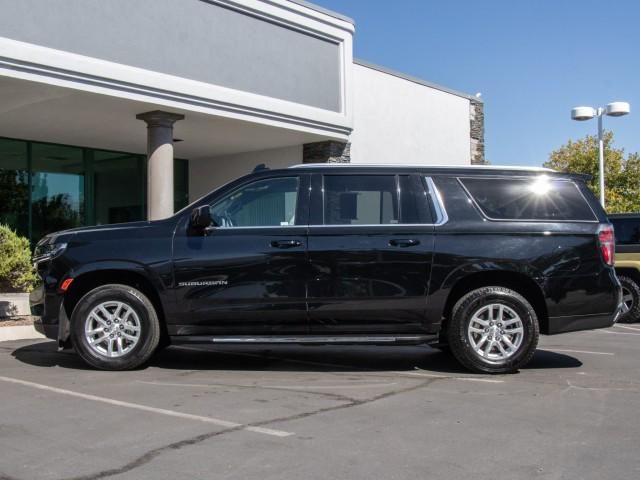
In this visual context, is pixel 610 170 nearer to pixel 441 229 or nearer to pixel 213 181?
pixel 213 181

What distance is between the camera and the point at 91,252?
690 centimetres

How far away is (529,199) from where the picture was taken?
704cm

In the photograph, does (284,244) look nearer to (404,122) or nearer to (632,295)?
(632,295)

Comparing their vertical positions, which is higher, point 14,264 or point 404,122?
point 404,122

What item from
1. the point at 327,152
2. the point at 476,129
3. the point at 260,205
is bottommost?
the point at 260,205

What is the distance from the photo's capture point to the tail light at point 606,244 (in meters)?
6.93

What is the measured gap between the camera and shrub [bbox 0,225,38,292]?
11.2 metres

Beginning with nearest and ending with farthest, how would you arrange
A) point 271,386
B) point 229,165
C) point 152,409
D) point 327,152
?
point 152,409
point 271,386
point 327,152
point 229,165

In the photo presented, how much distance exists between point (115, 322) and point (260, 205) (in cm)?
177

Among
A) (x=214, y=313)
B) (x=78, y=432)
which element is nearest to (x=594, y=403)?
(x=214, y=313)

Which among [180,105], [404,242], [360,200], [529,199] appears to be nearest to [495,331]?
[404,242]

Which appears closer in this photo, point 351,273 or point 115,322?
point 351,273

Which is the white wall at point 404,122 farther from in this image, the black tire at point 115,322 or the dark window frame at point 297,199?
the black tire at point 115,322

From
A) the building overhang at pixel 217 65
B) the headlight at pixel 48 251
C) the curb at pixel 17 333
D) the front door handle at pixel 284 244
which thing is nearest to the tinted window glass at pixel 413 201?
the front door handle at pixel 284 244
